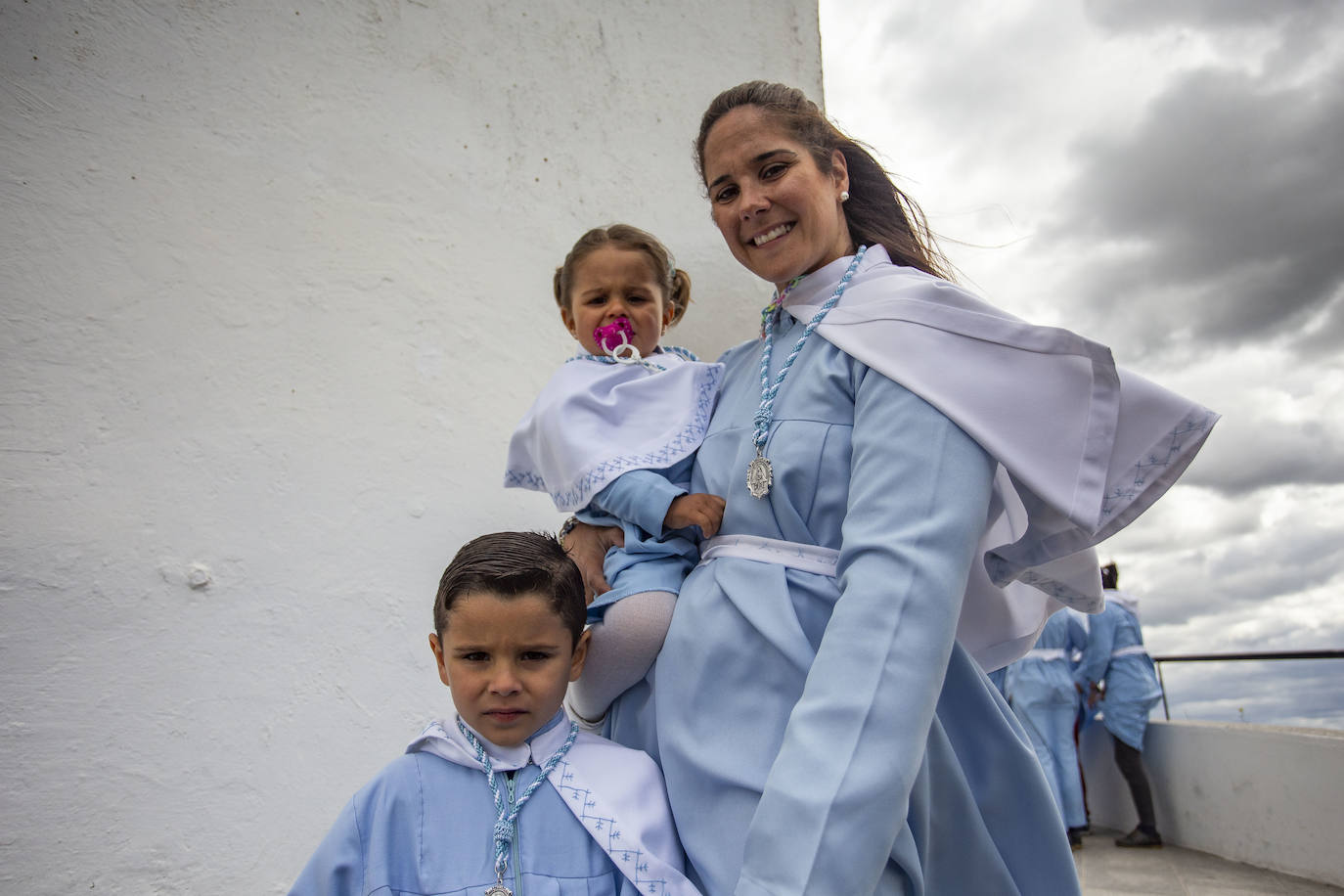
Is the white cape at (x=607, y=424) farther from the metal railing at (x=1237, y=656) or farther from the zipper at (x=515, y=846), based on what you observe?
the metal railing at (x=1237, y=656)

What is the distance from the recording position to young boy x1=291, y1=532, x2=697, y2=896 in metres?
1.44

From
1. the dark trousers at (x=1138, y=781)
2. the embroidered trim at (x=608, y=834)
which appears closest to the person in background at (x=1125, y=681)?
the dark trousers at (x=1138, y=781)

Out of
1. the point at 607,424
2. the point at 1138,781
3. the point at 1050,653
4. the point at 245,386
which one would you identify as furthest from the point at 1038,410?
the point at 1138,781

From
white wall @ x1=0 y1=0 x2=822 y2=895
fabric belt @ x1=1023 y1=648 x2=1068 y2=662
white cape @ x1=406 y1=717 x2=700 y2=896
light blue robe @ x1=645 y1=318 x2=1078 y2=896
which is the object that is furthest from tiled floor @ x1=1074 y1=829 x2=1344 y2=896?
white cape @ x1=406 y1=717 x2=700 y2=896

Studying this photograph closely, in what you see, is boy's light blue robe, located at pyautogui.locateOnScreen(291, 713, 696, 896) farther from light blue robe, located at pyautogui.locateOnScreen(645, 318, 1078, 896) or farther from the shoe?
the shoe

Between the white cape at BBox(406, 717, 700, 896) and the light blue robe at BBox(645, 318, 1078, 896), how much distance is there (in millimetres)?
67

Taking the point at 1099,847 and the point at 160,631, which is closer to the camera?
the point at 160,631

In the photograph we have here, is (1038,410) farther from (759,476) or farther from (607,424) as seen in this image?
(607,424)

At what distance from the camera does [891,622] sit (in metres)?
1.19

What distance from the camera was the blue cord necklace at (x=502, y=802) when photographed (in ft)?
4.75

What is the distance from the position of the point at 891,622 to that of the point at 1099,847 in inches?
→ 245

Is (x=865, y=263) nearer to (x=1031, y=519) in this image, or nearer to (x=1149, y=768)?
(x=1031, y=519)

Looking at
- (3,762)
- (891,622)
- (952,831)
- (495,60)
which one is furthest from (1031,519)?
(495,60)

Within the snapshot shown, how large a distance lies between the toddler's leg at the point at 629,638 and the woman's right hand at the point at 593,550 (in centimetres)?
18
